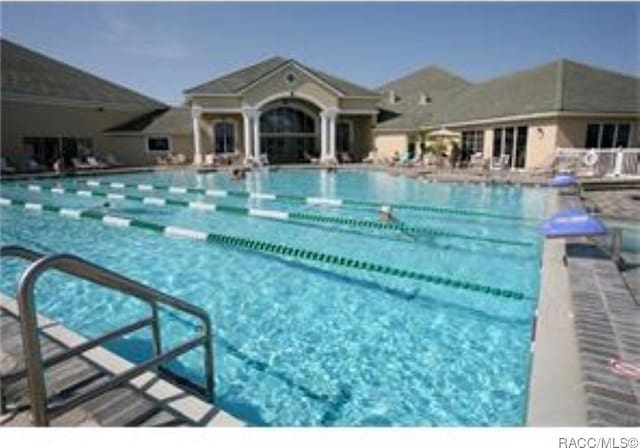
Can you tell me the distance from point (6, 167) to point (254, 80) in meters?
15.8

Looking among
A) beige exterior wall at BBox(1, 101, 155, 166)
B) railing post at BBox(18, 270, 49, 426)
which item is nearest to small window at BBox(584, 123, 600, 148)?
railing post at BBox(18, 270, 49, 426)

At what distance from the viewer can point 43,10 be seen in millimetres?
7520

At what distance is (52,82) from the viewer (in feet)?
105

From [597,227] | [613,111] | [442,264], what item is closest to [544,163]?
[613,111]

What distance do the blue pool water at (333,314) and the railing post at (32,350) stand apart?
2.10 meters

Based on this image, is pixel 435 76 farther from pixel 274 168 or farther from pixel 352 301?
pixel 352 301

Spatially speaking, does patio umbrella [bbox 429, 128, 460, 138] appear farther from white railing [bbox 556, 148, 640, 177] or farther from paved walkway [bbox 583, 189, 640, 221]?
paved walkway [bbox 583, 189, 640, 221]

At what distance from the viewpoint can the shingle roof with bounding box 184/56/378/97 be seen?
3366cm

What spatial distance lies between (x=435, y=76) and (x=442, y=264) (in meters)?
39.3

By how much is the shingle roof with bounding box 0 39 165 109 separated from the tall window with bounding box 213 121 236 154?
22.6 ft

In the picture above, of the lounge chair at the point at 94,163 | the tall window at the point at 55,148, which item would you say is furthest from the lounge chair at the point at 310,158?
the tall window at the point at 55,148

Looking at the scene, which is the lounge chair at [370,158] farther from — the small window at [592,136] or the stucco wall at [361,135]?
the small window at [592,136]

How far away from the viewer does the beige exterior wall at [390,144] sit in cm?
3447

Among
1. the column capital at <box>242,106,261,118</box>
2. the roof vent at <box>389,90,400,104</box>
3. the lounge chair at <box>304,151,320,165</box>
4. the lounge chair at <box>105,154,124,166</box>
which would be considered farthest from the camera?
the roof vent at <box>389,90,400,104</box>
